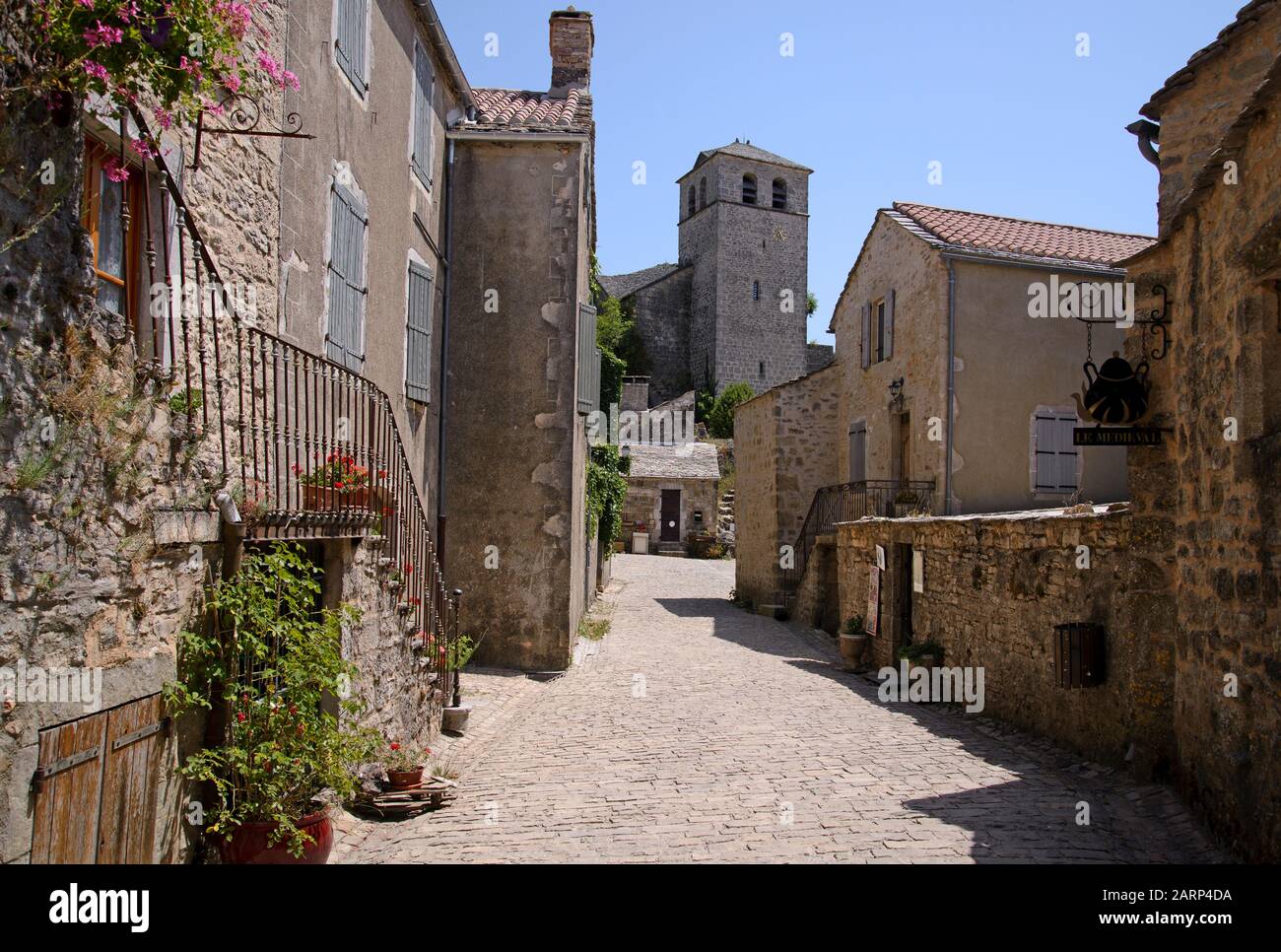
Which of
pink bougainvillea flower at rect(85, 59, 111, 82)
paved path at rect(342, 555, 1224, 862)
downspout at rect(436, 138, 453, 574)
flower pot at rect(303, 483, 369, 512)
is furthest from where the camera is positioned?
downspout at rect(436, 138, 453, 574)

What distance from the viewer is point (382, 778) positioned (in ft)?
23.0

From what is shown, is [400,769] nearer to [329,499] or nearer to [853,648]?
[329,499]

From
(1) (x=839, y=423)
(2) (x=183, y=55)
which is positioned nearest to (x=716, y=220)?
(1) (x=839, y=423)

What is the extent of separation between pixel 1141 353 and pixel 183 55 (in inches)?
278

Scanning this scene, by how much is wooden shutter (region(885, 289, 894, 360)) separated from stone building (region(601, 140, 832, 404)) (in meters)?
32.0

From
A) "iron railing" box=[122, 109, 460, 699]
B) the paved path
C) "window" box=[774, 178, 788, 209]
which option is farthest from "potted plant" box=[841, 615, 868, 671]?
"window" box=[774, 178, 788, 209]

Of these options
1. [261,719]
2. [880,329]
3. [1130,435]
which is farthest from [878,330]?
[261,719]

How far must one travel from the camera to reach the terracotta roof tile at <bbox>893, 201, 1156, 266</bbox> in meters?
16.4

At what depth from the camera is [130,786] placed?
4219 millimetres

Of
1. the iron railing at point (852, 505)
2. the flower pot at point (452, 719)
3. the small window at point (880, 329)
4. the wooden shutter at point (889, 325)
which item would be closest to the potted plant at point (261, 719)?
the flower pot at point (452, 719)

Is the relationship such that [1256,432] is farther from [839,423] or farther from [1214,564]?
[839,423]

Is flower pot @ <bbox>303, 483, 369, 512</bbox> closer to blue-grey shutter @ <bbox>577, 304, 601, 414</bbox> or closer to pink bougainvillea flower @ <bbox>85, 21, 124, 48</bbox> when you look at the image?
pink bougainvillea flower @ <bbox>85, 21, 124, 48</bbox>

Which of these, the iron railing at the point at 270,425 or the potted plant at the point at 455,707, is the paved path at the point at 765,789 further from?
the iron railing at the point at 270,425
